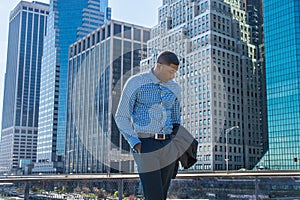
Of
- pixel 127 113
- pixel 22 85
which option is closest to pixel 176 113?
pixel 127 113

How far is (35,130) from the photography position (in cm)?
17600

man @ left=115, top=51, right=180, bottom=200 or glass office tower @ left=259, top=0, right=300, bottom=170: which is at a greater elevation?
glass office tower @ left=259, top=0, right=300, bottom=170

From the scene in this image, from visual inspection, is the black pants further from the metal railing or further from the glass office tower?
the glass office tower

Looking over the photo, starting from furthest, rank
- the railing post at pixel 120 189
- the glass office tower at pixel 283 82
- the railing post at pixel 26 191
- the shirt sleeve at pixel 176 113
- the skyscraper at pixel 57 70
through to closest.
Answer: the skyscraper at pixel 57 70 < the glass office tower at pixel 283 82 < the railing post at pixel 26 191 < the railing post at pixel 120 189 < the shirt sleeve at pixel 176 113

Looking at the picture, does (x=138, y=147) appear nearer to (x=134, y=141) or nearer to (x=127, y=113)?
(x=134, y=141)

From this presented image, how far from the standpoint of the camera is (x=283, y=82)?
71625 millimetres

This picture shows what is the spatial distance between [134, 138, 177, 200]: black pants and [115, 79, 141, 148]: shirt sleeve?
15cm

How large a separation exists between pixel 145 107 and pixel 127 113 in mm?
191

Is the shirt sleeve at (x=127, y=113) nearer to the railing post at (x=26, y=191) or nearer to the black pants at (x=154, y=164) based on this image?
the black pants at (x=154, y=164)

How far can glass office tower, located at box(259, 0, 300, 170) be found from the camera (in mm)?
69250

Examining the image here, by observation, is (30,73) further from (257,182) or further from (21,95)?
(257,182)

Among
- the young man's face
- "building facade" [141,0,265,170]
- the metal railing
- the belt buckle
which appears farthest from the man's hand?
"building facade" [141,0,265,170]

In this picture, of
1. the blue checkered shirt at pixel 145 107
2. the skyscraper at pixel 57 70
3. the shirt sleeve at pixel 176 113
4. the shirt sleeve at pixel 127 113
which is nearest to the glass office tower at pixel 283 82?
the shirt sleeve at pixel 176 113

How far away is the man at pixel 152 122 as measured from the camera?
3658 mm
